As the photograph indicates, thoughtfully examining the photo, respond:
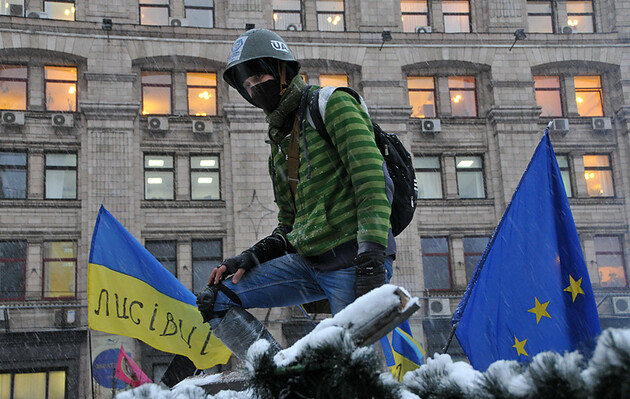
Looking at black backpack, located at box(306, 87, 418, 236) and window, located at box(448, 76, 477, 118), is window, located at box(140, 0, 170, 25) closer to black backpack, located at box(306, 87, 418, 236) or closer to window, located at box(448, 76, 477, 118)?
window, located at box(448, 76, 477, 118)

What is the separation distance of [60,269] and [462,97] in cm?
1500

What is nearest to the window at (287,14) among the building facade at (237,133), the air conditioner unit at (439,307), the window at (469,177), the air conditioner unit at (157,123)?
the building facade at (237,133)

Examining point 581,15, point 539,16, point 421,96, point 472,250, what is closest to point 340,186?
point 472,250

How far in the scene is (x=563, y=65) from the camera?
29.3 m

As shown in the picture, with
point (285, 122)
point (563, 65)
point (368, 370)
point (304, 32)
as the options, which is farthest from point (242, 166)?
point (368, 370)

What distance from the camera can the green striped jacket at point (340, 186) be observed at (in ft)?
10.2

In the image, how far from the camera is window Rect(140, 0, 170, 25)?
2762 cm

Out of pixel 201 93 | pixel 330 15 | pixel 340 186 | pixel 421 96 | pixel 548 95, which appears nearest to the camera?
pixel 340 186

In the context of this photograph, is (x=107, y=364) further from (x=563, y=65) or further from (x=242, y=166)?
(x=563, y=65)

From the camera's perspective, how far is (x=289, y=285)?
3.36 metres

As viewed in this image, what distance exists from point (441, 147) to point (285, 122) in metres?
24.8

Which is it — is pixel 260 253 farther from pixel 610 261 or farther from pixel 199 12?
pixel 610 261

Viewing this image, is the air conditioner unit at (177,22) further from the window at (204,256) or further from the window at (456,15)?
the window at (456,15)

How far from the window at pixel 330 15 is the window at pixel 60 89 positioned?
8.89 meters
